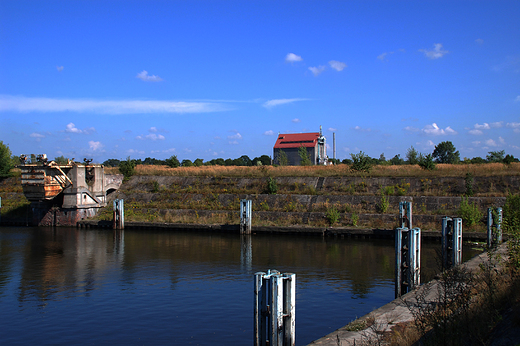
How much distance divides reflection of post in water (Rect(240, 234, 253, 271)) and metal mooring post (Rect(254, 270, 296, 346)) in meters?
9.15

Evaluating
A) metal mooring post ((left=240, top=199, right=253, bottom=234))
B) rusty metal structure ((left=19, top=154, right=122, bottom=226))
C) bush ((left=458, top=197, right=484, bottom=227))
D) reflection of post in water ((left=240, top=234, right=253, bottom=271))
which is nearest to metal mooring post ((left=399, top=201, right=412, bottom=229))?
bush ((left=458, top=197, right=484, bottom=227))

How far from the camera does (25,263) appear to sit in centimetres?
1839

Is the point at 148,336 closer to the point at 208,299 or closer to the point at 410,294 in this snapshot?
the point at 208,299

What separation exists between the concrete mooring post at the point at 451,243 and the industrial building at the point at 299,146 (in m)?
71.2

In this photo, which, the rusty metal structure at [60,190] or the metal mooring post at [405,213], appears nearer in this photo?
the metal mooring post at [405,213]

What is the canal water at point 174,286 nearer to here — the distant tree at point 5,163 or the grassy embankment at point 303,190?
the grassy embankment at point 303,190

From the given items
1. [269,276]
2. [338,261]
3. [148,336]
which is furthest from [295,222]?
[269,276]

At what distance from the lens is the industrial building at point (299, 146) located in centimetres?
8900

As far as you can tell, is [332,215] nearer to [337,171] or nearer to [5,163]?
[337,171]

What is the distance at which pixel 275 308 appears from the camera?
7.47 m

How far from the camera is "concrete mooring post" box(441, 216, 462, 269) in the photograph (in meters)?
15.1

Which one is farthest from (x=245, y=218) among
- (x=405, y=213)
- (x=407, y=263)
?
(x=407, y=263)

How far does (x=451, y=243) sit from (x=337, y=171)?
1979 cm

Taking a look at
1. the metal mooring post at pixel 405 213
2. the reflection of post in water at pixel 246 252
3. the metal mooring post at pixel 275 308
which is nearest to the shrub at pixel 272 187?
the reflection of post in water at pixel 246 252
